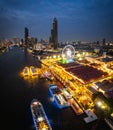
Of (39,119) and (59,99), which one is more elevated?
(59,99)

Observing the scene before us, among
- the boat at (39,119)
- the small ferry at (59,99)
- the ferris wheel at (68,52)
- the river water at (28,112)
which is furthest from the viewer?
the ferris wheel at (68,52)

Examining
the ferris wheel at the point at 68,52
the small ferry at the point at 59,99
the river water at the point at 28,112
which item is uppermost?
the ferris wheel at the point at 68,52

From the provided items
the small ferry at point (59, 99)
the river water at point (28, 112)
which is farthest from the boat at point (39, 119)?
the small ferry at point (59, 99)

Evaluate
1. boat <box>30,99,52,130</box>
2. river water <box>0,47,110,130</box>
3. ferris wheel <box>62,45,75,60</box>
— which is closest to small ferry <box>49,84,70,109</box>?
river water <box>0,47,110,130</box>

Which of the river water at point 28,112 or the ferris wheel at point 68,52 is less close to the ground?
the ferris wheel at point 68,52

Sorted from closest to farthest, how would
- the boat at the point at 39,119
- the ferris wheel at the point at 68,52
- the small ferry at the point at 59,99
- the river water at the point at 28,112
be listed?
the boat at the point at 39,119
the river water at the point at 28,112
the small ferry at the point at 59,99
the ferris wheel at the point at 68,52

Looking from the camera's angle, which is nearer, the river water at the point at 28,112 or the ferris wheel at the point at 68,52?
the river water at the point at 28,112

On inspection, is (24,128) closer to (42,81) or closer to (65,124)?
(65,124)

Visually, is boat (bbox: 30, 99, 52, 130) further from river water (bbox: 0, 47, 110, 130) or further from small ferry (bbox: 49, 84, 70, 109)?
small ferry (bbox: 49, 84, 70, 109)

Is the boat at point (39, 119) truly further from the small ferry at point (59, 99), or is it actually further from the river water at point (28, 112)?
the small ferry at point (59, 99)

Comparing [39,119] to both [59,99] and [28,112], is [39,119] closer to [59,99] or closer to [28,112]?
[28,112]

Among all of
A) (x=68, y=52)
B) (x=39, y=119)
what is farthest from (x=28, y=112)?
(x=68, y=52)

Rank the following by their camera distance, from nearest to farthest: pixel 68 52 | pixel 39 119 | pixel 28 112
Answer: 1. pixel 39 119
2. pixel 28 112
3. pixel 68 52
